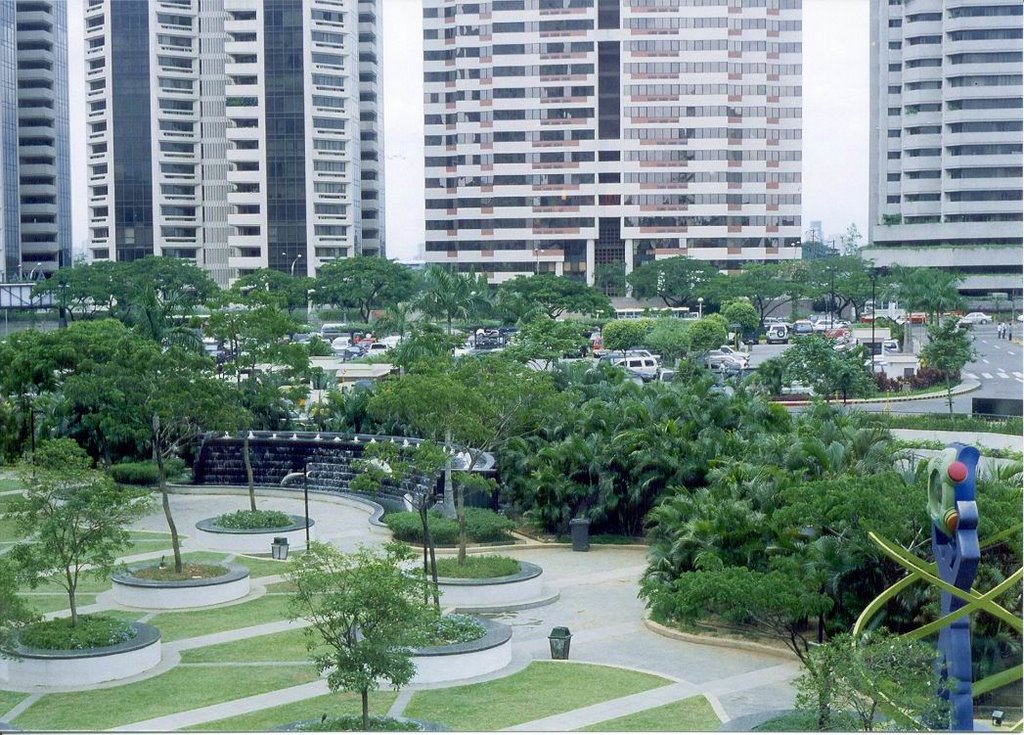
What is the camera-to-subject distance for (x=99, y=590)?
1016 inches

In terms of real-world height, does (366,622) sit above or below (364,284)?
below

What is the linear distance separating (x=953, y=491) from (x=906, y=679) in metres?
2.60

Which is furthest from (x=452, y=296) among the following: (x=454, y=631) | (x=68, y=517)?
(x=454, y=631)

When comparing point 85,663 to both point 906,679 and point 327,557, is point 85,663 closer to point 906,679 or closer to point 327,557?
point 327,557

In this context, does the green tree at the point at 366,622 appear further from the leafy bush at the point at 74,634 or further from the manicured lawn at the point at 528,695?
the leafy bush at the point at 74,634

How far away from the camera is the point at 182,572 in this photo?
25453 millimetres

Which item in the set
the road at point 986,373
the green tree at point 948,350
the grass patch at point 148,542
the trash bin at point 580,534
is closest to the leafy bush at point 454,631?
the trash bin at point 580,534

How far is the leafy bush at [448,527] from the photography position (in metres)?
28.6

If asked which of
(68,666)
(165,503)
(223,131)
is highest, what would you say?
(223,131)

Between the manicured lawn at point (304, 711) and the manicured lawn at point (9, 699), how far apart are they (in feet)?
10.4

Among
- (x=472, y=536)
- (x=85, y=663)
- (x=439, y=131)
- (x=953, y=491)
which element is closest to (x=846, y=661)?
(x=953, y=491)

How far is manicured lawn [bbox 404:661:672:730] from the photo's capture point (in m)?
17.9

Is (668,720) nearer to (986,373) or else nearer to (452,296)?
(986,373)

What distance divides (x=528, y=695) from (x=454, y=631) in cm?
199
